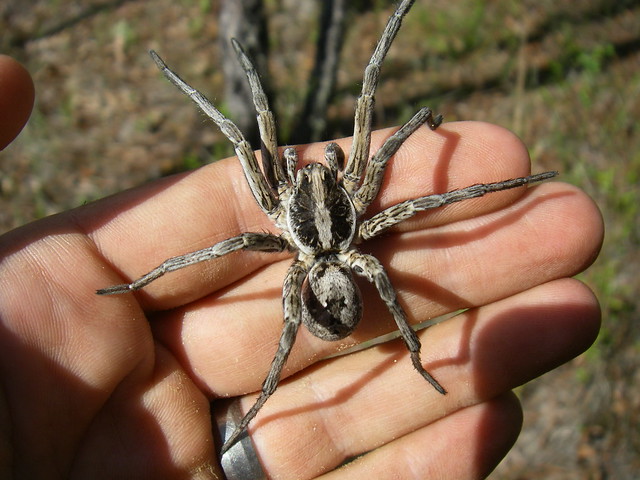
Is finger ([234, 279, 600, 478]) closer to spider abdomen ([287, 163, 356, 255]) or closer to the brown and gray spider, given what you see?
the brown and gray spider

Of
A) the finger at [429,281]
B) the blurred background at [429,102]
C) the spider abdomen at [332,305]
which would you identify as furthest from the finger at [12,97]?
the blurred background at [429,102]

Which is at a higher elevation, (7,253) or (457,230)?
(7,253)

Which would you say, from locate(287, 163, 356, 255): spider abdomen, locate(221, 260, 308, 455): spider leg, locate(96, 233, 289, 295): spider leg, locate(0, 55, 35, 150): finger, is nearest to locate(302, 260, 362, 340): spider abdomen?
locate(221, 260, 308, 455): spider leg

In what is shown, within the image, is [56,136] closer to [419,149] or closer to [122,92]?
[122,92]

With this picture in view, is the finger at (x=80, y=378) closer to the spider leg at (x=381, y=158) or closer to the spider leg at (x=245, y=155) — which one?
the spider leg at (x=245, y=155)

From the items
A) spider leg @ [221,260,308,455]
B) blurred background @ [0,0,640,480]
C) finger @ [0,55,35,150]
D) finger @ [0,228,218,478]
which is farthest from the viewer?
blurred background @ [0,0,640,480]

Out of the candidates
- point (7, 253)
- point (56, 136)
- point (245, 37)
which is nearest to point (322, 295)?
point (7, 253)

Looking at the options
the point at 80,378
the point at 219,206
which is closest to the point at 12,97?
the point at 219,206
